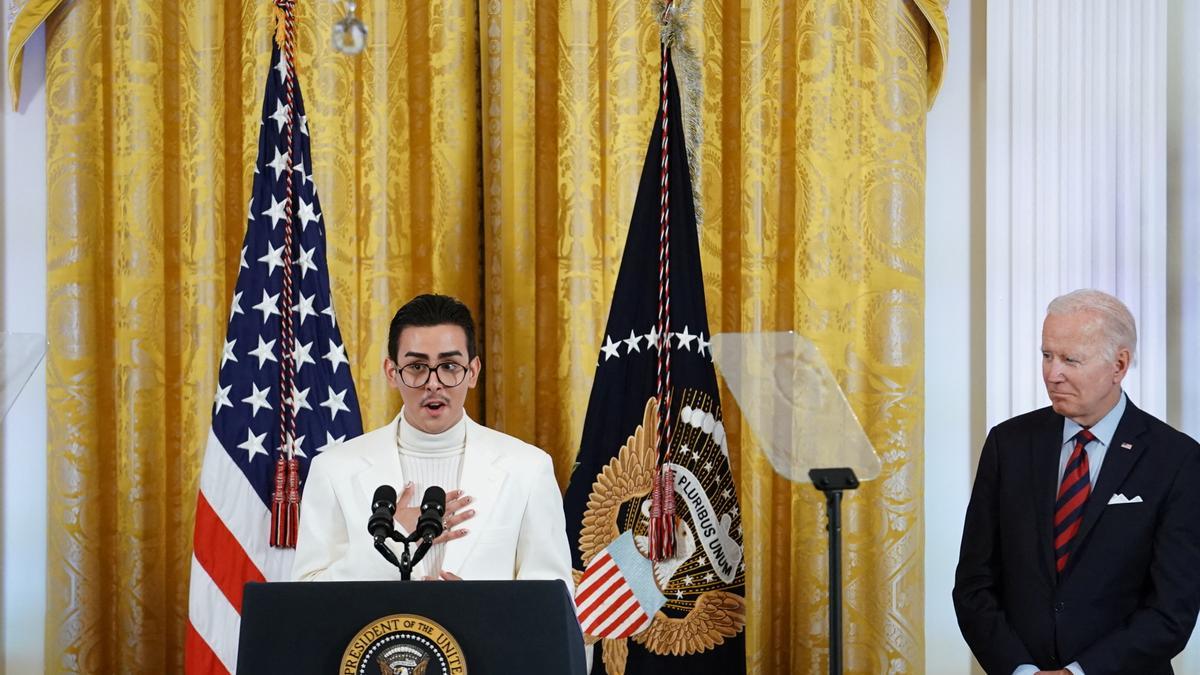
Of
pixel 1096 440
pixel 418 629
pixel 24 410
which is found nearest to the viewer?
pixel 418 629

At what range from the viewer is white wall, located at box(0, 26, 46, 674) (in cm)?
383

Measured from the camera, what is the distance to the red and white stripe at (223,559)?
3484 mm

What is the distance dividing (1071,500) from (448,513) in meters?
1.39

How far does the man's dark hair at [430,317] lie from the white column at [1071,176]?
5.24 ft

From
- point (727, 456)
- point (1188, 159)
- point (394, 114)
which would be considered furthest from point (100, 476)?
point (1188, 159)

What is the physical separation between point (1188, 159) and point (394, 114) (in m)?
2.32

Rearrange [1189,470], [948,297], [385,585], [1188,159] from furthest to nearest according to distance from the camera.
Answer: [948,297]
[1188,159]
[1189,470]
[385,585]

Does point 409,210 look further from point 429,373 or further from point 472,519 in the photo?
point 472,519

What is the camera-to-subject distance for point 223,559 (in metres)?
3.50

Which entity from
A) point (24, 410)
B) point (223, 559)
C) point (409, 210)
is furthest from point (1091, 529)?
point (24, 410)

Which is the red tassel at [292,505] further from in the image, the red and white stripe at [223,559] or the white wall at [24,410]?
the white wall at [24,410]

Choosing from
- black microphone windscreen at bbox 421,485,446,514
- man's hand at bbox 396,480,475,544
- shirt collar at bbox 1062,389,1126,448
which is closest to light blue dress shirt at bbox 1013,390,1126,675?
shirt collar at bbox 1062,389,1126,448

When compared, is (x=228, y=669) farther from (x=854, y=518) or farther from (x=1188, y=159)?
(x=1188, y=159)

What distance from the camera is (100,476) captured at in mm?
3807
